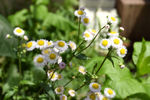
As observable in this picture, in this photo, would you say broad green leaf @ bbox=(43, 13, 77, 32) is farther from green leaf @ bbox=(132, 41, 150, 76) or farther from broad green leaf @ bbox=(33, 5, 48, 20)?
green leaf @ bbox=(132, 41, 150, 76)

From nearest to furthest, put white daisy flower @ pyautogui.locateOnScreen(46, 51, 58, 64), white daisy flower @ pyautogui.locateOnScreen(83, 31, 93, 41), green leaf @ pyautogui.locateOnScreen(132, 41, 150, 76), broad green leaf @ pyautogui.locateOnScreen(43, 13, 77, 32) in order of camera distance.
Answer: white daisy flower @ pyautogui.locateOnScreen(46, 51, 58, 64)
white daisy flower @ pyautogui.locateOnScreen(83, 31, 93, 41)
green leaf @ pyautogui.locateOnScreen(132, 41, 150, 76)
broad green leaf @ pyautogui.locateOnScreen(43, 13, 77, 32)

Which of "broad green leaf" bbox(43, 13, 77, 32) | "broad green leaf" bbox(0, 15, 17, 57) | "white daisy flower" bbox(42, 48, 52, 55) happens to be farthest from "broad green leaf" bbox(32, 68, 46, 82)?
"broad green leaf" bbox(43, 13, 77, 32)

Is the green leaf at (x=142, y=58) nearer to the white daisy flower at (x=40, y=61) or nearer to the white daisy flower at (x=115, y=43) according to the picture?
the white daisy flower at (x=115, y=43)

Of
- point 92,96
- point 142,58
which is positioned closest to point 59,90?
point 92,96

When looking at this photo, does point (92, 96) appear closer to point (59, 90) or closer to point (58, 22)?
point (59, 90)

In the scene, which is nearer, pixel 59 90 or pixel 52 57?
pixel 52 57

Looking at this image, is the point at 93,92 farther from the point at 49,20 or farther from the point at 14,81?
the point at 49,20

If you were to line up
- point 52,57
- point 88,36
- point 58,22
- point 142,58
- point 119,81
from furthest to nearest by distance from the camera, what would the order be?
point 58,22
point 142,58
point 119,81
point 88,36
point 52,57

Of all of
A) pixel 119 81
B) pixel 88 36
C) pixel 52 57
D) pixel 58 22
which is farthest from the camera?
pixel 58 22

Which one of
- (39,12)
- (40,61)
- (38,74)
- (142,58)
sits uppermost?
(40,61)

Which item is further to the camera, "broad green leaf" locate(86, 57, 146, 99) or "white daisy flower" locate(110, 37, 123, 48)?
"broad green leaf" locate(86, 57, 146, 99)

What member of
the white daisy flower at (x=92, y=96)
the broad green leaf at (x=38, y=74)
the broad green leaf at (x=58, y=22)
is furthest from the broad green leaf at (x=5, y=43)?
the broad green leaf at (x=58, y=22)

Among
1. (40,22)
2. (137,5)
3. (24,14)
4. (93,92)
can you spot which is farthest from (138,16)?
(93,92)
